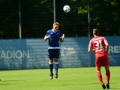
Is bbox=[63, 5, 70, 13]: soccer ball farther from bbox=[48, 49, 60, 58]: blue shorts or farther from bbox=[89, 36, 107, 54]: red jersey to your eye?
bbox=[89, 36, 107, 54]: red jersey

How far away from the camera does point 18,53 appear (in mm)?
30875

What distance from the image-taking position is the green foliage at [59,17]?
31.6 m

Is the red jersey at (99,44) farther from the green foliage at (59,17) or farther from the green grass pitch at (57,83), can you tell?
the green foliage at (59,17)

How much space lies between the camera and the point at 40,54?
31125mm

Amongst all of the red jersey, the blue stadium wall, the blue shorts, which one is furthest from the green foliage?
the red jersey

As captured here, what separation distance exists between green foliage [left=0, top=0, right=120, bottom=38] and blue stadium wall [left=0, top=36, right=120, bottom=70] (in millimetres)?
1057

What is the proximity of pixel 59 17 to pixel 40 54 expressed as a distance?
2.88m

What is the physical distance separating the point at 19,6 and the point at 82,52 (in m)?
5.15

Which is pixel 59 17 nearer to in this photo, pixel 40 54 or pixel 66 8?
pixel 66 8

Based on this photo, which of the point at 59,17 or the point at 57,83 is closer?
the point at 57,83

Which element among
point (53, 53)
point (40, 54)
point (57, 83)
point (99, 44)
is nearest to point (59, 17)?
point (40, 54)

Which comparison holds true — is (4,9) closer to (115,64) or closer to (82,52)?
(82,52)

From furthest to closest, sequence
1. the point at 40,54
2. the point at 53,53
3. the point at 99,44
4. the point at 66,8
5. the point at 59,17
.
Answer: the point at 59,17, the point at 40,54, the point at 66,8, the point at 53,53, the point at 99,44

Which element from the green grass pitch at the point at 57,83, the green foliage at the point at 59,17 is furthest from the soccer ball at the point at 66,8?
the green grass pitch at the point at 57,83
